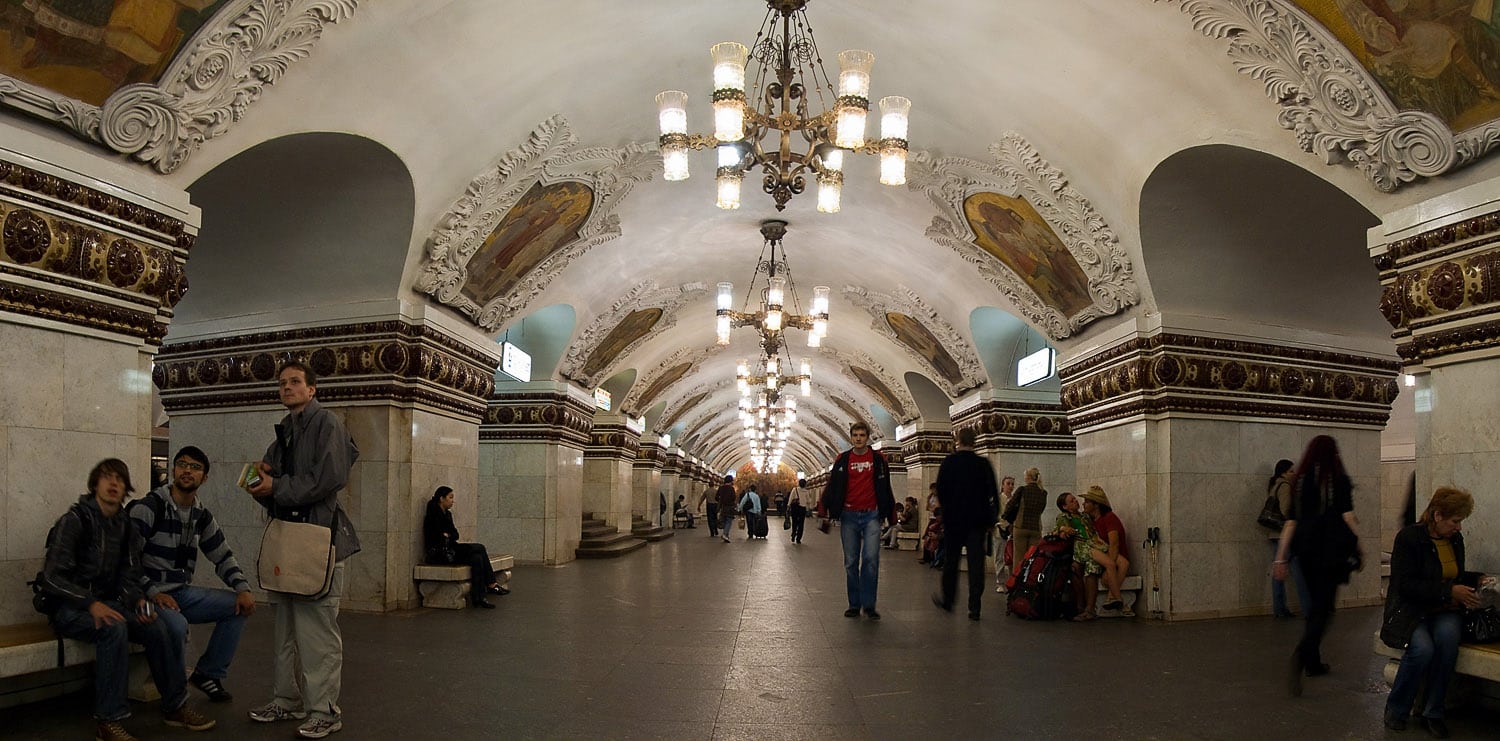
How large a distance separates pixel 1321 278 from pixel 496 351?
8101mm

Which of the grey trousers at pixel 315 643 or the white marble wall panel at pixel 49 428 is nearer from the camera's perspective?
the grey trousers at pixel 315 643

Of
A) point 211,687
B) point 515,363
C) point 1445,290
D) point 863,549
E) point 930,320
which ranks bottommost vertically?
point 211,687

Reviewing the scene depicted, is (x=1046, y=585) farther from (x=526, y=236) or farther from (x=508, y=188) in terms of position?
(x=526, y=236)

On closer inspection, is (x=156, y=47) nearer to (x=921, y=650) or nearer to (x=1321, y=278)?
(x=921, y=650)

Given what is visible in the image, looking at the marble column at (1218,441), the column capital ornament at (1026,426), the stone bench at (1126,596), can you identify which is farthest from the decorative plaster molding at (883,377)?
the stone bench at (1126,596)

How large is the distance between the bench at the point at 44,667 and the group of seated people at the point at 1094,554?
679 centimetres

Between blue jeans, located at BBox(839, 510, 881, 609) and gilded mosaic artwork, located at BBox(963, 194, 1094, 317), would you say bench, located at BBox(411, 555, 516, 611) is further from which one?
gilded mosaic artwork, located at BBox(963, 194, 1094, 317)

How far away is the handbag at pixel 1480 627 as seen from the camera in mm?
4586

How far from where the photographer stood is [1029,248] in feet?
33.7

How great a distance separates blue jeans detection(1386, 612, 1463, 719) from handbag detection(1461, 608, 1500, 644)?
125mm

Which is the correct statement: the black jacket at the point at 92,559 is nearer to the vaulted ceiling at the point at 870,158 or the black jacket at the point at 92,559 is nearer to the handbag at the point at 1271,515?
the vaulted ceiling at the point at 870,158

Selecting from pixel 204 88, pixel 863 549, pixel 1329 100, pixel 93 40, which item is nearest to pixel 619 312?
pixel 863 549

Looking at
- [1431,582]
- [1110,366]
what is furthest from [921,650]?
[1110,366]

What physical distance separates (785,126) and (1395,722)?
15.2ft
